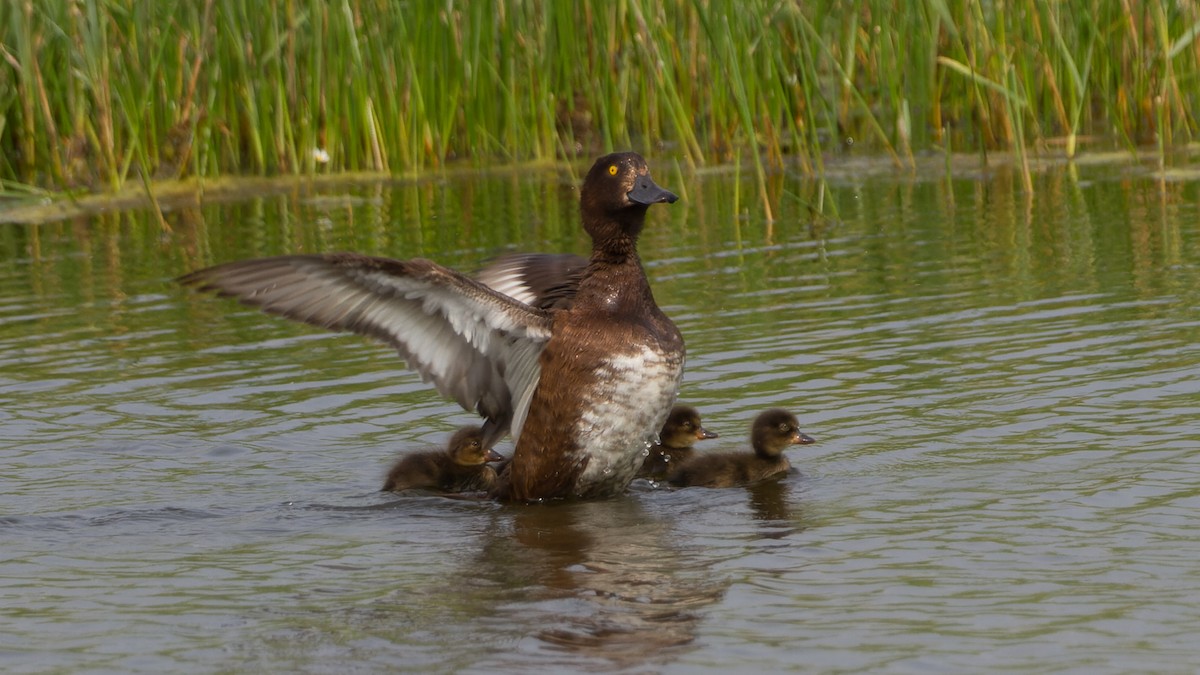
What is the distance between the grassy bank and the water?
1642 mm

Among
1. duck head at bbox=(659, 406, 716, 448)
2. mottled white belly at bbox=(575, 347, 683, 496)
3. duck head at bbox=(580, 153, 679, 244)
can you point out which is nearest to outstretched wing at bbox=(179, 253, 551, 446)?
mottled white belly at bbox=(575, 347, 683, 496)

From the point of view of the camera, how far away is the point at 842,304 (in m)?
9.70

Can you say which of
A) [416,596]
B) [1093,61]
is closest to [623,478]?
[416,596]

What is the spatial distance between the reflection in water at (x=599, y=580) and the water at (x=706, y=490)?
16mm

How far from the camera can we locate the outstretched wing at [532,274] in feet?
24.9

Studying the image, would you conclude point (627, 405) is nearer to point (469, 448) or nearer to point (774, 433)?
point (774, 433)

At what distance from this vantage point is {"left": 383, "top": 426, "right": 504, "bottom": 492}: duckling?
6.78m

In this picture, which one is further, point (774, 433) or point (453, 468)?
point (453, 468)

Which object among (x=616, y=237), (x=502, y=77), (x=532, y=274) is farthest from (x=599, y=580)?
(x=502, y=77)

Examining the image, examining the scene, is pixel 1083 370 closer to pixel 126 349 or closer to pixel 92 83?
pixel 126 349

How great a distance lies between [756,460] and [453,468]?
1189 millimetres

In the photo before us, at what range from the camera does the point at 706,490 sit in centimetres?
686

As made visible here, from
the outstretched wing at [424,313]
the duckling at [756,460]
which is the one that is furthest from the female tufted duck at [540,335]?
the duckling at [756,460]

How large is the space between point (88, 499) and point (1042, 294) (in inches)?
211
